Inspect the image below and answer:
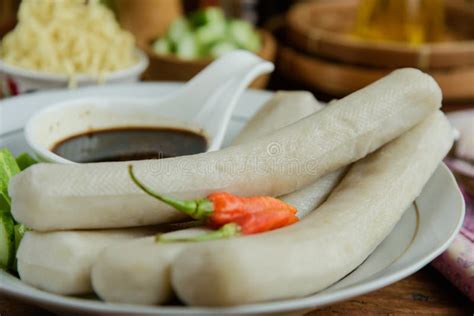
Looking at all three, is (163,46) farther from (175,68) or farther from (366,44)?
(366,44)

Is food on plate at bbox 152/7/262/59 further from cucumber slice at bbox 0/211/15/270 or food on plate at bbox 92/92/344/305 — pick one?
food on plate at bbox 92/92/344/305

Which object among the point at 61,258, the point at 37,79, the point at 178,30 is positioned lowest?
the point at 178,30

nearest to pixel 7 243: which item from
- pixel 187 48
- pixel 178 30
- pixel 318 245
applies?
pixel 318 245

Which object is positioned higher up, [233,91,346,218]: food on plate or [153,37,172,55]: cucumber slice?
[233,91,346,218]: food on plate

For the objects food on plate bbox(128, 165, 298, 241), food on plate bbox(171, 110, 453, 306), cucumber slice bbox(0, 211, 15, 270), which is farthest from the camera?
cucumber slice bbox(0, 211, 15, 270)

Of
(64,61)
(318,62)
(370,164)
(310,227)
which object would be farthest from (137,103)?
(318,62)

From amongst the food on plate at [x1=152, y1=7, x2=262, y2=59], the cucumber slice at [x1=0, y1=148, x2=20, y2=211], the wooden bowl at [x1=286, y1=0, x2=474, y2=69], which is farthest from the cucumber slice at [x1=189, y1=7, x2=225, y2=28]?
the cucumber slice at [x1=0, y1=148, x2=20, y2=211]

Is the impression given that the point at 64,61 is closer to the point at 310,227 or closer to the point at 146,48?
the point at 146,48

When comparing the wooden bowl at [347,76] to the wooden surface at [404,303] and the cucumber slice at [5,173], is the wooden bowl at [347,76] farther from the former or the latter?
the cucumber slice at [5,173]
